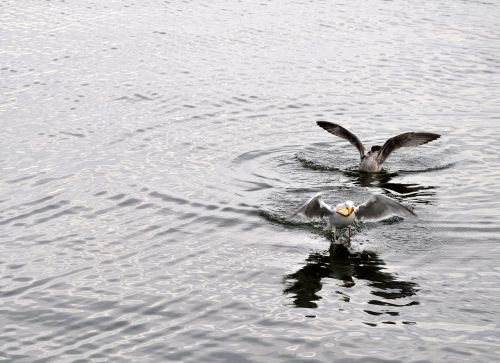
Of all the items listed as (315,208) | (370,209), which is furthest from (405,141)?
(315,208)

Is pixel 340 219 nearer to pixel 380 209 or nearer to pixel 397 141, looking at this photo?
pixel 380 209

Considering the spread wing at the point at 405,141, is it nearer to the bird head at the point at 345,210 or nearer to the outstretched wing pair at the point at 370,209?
the outstretched wing pair at the point at 370,209

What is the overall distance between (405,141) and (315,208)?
4628 mm

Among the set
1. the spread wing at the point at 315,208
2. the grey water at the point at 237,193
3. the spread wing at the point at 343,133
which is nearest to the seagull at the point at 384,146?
the spread wing at the point at 343,133

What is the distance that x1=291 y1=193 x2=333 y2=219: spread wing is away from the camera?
14701mm

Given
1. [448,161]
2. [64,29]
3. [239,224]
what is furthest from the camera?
[64,29]

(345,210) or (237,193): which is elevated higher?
(345,210)

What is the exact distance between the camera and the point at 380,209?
15000mm

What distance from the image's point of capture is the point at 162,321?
11969mm

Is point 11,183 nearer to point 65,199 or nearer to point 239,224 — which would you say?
point 65,199

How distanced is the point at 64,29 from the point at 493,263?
21031 mm

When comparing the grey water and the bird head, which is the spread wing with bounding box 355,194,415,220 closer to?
the grey water

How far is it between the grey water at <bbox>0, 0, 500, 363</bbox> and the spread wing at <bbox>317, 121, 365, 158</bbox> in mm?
587

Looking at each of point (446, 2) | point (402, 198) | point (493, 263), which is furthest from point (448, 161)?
point (446, 2)
